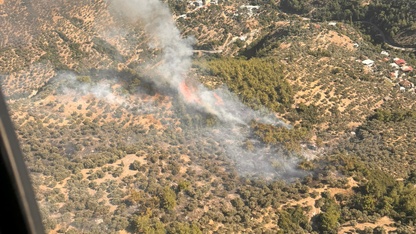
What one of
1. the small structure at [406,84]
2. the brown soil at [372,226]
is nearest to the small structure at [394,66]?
the small structure at [406,84]

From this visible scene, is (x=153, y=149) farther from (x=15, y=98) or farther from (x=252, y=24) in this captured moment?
(x=252, y=24)

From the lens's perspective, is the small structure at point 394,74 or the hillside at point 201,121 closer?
the hillside at point 201,121

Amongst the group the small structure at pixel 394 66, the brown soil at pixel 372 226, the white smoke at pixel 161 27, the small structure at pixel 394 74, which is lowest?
the brown soil at pixel 372 226

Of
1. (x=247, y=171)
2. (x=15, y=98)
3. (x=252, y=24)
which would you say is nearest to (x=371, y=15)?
(x=252, y=24)

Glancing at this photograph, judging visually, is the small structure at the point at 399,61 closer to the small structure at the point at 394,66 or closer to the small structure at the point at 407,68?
the small structure at the point at 394,66

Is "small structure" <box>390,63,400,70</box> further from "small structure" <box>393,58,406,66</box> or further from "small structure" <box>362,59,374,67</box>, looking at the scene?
"small structure" <box>362,59,374,67</box>

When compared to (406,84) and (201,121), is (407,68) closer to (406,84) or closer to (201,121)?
(406,84)

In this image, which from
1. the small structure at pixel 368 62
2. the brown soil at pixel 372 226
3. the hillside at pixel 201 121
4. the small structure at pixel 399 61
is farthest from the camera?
the small structure at pixel 399 61
